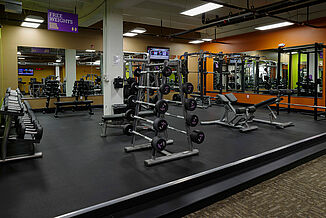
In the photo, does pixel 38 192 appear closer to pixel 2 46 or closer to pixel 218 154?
pixel 218 154

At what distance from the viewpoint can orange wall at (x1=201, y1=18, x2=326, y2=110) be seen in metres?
7.50

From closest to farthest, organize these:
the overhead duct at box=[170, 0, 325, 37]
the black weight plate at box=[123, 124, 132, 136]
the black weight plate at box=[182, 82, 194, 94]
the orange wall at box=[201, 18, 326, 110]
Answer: the black weight plate at box=[182, 82, 194, 94]
the black weight plate at box=[123, 124, 132, 136]
the overhead duct at box=[170, 0, 325, 37]
the orange wall at box=[201, 18, 326, 110]

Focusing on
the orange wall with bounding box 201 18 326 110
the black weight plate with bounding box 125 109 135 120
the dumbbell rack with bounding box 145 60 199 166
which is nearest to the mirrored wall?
the orange wall with bounding box 201 18 326 110

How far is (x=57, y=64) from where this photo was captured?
27.9 feet

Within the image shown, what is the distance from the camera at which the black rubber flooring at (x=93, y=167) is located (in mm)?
2078

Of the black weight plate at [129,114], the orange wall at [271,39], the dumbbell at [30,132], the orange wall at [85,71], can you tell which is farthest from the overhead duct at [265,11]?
the dumbbell at [30,132]

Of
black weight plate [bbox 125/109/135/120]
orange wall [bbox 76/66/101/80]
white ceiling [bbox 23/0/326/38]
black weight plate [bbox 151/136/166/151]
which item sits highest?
white ceiling [bbox 23/0/326/38]

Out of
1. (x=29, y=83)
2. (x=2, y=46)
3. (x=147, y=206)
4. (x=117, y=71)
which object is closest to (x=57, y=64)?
(x=29, y=83)

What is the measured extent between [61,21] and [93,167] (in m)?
4.40

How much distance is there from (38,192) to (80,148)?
147 cm

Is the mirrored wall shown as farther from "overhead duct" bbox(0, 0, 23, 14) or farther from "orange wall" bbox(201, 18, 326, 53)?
"orange wall" bbox(201, 18, 326, 53)

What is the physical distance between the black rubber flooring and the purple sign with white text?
2.55m

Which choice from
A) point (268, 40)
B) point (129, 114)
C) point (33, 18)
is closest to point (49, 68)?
point (33, 18)

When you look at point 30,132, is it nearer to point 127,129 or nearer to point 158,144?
point 127,129
